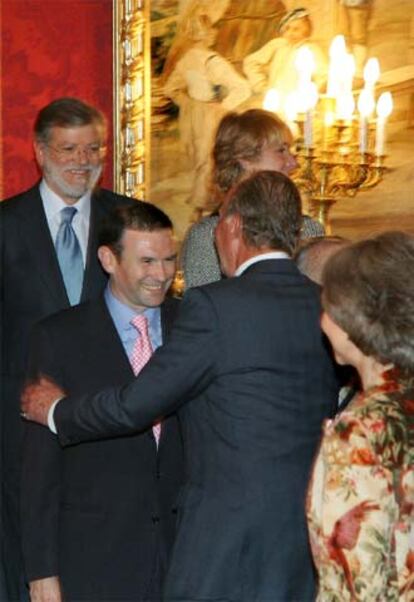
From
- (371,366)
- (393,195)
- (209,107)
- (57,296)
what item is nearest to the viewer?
(371,366)

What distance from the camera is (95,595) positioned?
12.2 feet

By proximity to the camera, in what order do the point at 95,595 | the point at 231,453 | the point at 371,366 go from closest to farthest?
the point at 371,366 < the point at 231,453 < the point at 95,595

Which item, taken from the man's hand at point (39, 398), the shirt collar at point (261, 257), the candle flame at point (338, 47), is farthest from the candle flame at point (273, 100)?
the shirt collar at point (261, 257)

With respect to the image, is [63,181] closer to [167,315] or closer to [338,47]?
[167,315]

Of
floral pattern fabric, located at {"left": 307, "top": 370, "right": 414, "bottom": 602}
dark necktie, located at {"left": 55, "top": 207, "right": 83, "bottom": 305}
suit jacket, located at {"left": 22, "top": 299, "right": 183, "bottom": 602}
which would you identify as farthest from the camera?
dark necktie, located at {"left": 55, "top": 207, "right": 83, "bottom": 305}

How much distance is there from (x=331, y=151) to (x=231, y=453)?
281 centimetres

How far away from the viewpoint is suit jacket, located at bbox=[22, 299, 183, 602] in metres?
3.70

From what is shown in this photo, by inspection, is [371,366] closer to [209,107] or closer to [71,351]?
[71,351]

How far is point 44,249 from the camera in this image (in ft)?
15.6

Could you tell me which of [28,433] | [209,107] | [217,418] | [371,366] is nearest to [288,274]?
[217,418]

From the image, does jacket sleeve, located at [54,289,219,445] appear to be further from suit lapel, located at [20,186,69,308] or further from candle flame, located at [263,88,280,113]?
candle flame, located at [263,88,280,113]

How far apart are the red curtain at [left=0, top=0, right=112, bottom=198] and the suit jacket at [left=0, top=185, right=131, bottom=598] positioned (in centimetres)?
161

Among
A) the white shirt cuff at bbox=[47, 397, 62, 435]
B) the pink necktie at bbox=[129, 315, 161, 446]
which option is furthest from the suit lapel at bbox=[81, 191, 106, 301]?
the white shirt cuff at bbox=[47, 397, 62, 435]

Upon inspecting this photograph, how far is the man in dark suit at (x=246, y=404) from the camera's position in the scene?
3.21 m
